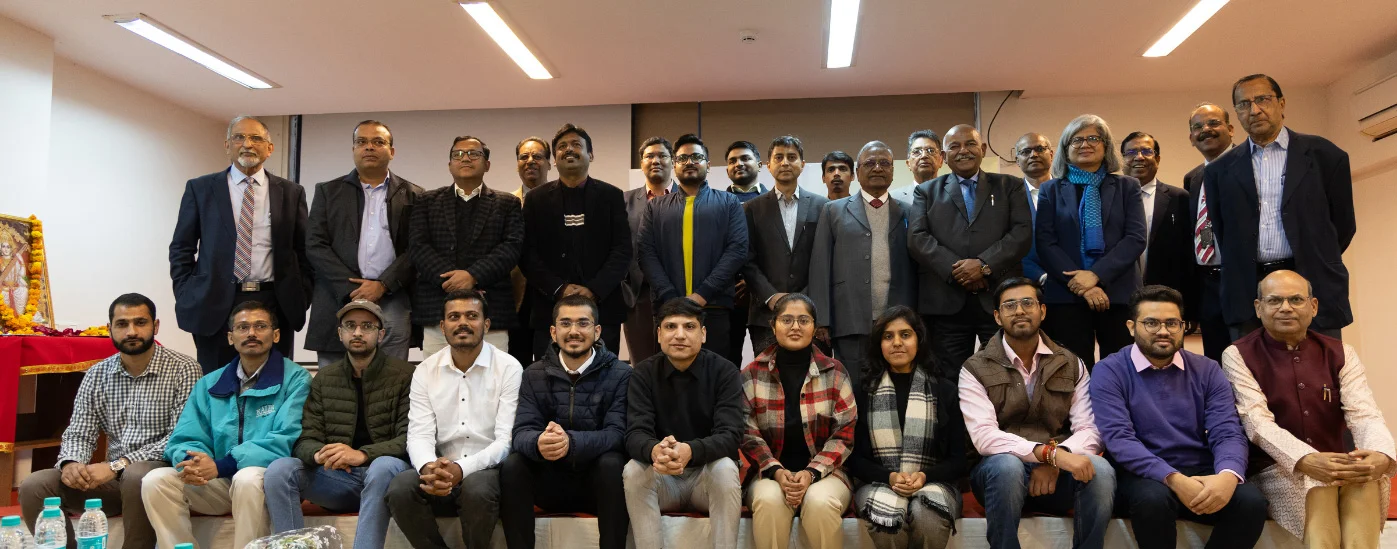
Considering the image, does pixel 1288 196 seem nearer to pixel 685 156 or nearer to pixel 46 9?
pixel 685 156

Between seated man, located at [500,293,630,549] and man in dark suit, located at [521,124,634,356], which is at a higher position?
man in dark suit, located at [521,124,634,356]

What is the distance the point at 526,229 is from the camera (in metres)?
4.40

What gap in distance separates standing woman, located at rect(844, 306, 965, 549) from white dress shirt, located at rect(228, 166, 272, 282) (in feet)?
9.44

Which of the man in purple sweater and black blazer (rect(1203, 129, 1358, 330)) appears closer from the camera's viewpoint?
the man in purple sweater

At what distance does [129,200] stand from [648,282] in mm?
5393

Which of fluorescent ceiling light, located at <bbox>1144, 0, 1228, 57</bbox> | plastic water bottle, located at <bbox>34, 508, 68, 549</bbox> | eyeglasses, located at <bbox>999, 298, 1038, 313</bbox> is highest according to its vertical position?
fluorescent ceiling light, located at <bbox>1144, 0, 1228, 57</bbox>

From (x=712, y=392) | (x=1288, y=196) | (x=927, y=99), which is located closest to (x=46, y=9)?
(x=712, y=392)

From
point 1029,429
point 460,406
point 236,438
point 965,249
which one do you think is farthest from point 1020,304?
point 236,438

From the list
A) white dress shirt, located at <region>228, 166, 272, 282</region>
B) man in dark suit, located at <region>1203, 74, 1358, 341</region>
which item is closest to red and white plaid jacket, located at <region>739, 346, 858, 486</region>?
man in dark suit, located at <region>1203, 74, 1358, 341</region>

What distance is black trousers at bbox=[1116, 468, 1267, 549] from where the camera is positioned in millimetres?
3131

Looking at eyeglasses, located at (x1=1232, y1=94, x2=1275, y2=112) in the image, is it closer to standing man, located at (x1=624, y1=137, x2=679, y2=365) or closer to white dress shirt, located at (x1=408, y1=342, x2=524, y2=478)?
standing man, located at (x1=624, y1=137, x2=679, y2=365)

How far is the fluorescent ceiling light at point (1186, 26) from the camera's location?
5734 mm

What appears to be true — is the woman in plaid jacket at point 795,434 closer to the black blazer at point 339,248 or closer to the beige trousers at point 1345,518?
the beige trousers at point 1345,518

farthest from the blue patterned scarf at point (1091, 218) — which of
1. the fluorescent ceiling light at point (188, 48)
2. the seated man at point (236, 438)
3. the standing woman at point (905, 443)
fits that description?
the fluorescent ceiling light at point (188, 48)
